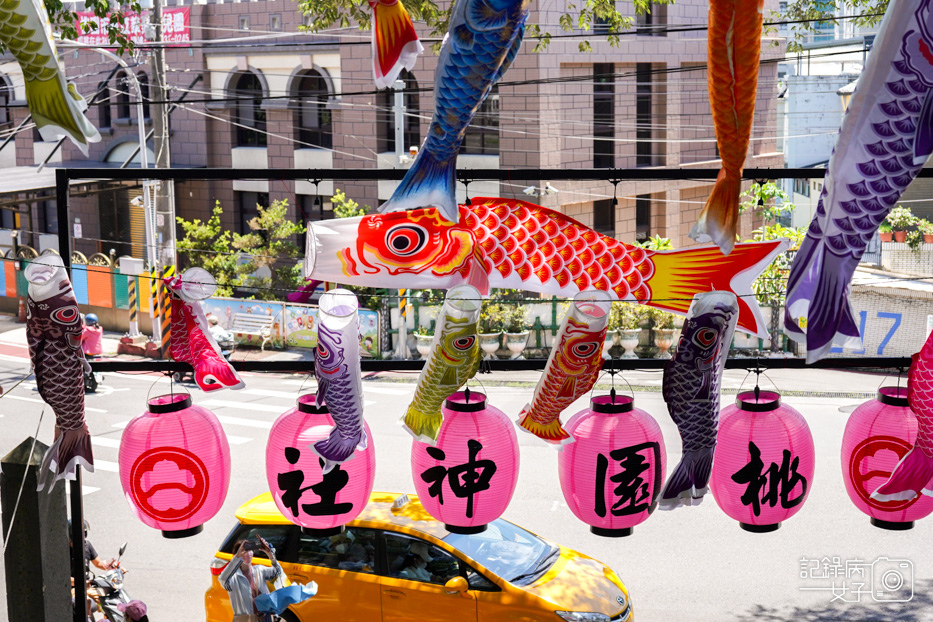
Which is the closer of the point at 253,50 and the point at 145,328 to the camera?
the point at 145,328

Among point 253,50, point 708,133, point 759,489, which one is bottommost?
point 759,489

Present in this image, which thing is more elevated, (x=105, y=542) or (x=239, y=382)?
(x=239, y=382)

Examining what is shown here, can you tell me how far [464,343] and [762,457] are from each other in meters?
1.51

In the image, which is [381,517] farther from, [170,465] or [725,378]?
[725,378]

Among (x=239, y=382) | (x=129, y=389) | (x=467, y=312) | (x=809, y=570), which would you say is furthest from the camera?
(x=129, y=389)

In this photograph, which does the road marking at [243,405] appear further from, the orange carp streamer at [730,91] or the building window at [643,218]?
the orange carp streamer at [730,91]

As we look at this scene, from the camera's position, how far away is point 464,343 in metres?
4.37

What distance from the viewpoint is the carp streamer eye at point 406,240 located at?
4742 millimetres

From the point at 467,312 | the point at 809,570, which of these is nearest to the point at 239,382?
the point at 467,312

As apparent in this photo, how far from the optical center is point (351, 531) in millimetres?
6945

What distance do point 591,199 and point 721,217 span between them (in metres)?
13.3

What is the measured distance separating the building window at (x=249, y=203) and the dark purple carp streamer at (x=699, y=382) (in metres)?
16.0

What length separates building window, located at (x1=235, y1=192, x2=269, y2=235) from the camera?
19391 millimetres

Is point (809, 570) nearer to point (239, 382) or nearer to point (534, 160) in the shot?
point (239, 382)
